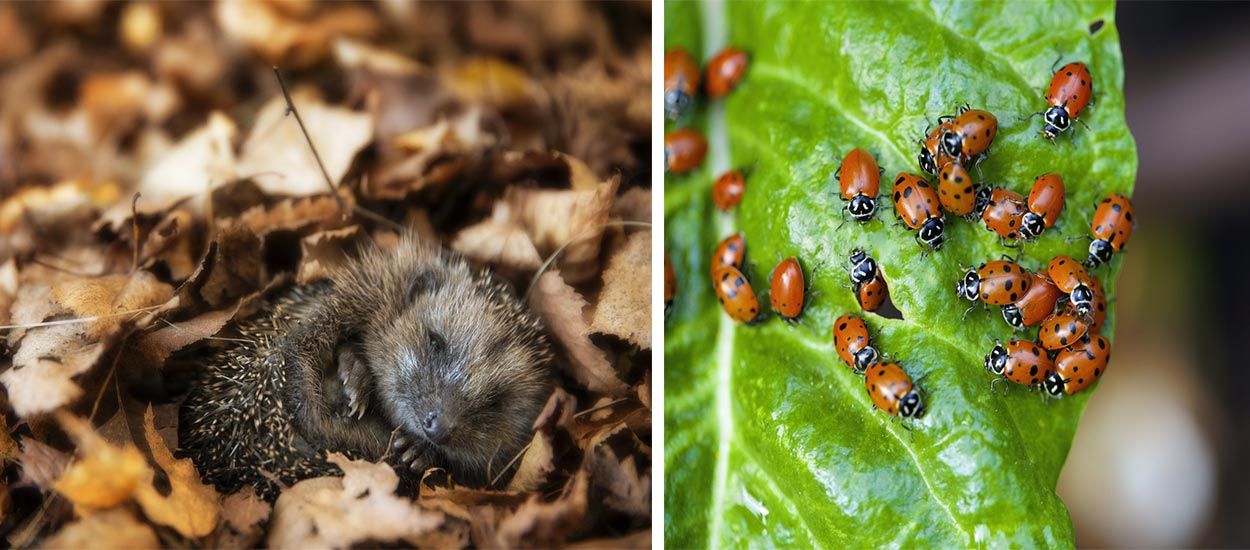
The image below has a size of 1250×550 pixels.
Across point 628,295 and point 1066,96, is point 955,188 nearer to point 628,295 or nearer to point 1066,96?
point 1066,96

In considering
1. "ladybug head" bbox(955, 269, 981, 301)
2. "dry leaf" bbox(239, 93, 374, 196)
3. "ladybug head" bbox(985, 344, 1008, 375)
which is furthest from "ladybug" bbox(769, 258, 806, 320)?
"dry leaf" bbox(239, 93, 374, 196)

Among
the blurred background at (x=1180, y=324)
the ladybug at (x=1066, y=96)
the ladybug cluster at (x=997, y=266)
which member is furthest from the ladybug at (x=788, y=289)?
the blurred background at (x=1180, y=324)

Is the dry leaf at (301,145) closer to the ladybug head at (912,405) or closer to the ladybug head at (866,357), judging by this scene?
the ladybug head at (866,357)

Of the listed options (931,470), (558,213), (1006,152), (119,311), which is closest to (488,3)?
(558,213)

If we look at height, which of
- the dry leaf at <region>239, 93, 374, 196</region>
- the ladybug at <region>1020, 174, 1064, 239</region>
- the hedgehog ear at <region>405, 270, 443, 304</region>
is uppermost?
the ladybug at <region>1020, 174, 1064, 239</region>

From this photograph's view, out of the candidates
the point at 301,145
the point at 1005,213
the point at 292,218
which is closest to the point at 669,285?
the point at 1005,213

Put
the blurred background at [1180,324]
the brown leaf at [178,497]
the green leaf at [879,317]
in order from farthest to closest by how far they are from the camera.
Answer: the blurred background at [1180,324] → the green leaf at [879,317] → the brown leaf at [178,497]

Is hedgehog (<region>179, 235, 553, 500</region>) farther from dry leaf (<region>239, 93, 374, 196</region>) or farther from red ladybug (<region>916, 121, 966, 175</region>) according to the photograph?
red ladybug (<region>916, 121, 966, 175</region>)
